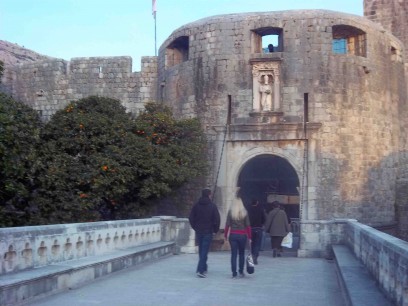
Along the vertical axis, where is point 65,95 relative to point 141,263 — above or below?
above

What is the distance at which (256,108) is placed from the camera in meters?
17.8

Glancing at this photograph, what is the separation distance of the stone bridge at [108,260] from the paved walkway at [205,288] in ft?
0.34

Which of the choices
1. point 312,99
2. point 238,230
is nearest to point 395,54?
point 312,99

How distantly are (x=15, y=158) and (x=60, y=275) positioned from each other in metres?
4.73

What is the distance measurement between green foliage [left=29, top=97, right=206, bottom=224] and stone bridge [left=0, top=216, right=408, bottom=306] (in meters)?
2.46

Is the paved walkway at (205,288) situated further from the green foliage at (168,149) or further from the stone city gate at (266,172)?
the stone city gate at (266,172)

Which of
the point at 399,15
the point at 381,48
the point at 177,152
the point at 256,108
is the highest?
the point at 399,15

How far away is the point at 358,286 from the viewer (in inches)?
281

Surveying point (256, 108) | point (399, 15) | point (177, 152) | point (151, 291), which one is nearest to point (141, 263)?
point (151, 291)

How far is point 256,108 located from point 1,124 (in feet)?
27.9

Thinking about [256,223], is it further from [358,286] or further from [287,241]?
[358,286]

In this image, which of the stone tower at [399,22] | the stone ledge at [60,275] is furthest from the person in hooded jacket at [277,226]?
the stone tower at [399,22]

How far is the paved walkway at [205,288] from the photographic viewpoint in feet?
24.0

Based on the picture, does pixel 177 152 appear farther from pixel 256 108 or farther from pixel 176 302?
pixel 176 302
